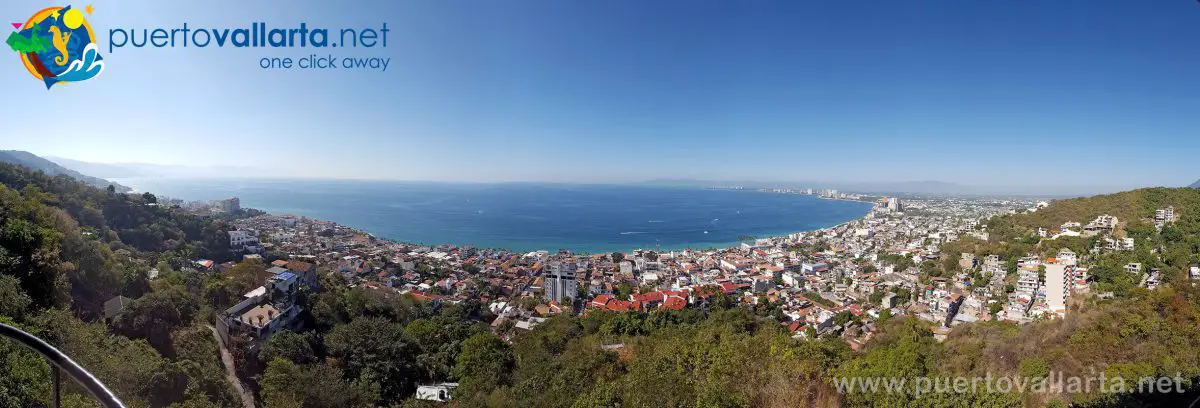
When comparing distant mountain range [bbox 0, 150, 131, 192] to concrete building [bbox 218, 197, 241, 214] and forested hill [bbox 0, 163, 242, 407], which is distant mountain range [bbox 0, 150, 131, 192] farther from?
forested hill [bbox 0, 163, 242, 407]

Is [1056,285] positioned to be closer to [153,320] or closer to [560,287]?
[560,287]

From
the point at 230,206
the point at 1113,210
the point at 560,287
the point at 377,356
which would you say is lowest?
the point at 560,287

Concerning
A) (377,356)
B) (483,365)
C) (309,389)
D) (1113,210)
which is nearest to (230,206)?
(377,356)

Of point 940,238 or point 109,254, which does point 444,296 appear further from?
point 940,238

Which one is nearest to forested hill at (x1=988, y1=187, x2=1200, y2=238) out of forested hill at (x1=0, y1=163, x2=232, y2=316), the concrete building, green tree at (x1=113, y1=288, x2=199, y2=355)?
green tree at (x1=113, y1=288, x2=199, y2=355)

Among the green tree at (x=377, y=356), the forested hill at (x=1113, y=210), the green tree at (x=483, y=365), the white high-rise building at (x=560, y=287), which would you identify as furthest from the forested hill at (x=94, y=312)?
the forested hill at (x=1113, y=210)

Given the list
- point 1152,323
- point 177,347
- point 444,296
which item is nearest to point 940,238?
point 1152,323
